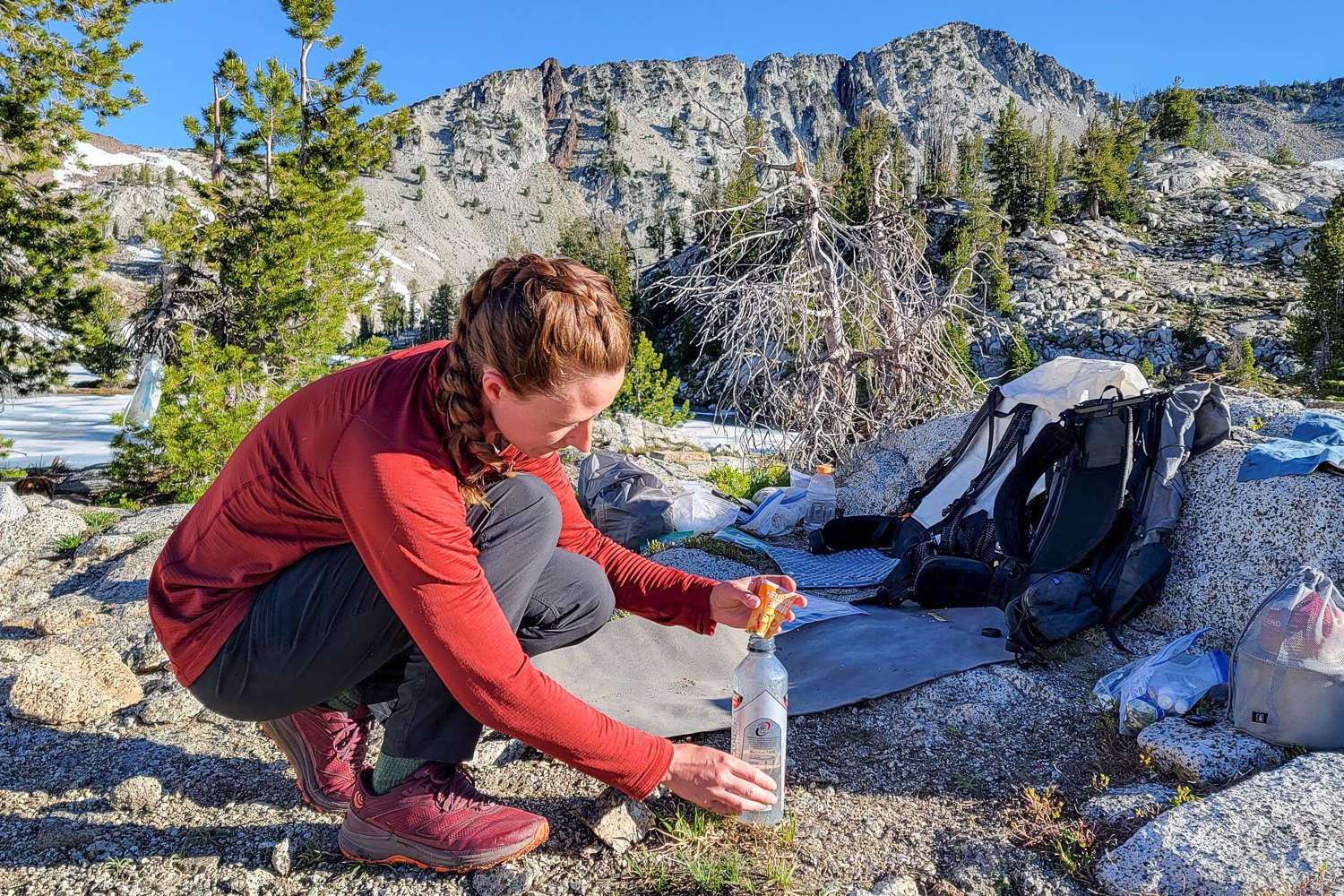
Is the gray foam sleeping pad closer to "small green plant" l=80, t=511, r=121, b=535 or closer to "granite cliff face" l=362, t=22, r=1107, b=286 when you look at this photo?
"small green plant" l=80, t=511, r=121, b=535

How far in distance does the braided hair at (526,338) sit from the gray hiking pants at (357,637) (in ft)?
0.82

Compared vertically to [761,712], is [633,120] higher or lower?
higher

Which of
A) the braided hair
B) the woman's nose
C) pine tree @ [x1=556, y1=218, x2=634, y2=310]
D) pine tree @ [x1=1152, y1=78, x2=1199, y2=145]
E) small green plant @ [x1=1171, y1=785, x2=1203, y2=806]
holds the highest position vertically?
pine tree @ [x1=1152, y1=78, x2=1199, y2=145]

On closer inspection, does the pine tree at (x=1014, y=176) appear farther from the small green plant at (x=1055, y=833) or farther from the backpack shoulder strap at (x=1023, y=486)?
the small green plant at (x=1055, y=833)

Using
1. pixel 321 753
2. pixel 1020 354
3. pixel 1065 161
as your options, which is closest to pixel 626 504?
pixel 321 753

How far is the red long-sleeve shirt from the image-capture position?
54.7 inches

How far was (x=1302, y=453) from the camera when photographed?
10.9 ft

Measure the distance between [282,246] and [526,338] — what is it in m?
14.1

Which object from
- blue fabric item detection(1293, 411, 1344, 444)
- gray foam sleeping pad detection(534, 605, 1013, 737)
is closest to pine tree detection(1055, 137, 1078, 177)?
blue fabric item detection(1293, 411, 1344, 444)

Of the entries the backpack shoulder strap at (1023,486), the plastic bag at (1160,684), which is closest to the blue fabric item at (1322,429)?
the backpack shoulder strap at (1023,486)

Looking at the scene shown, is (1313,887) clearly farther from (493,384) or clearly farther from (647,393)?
(647,393)

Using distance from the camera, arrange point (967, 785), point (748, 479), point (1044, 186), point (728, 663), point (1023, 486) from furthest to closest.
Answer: point (1044, 186) → point (748, 479) → point (1023, 486) → point (728, 663) → point (967, 785)

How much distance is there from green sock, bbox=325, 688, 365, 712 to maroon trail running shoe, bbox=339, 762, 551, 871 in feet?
0.65

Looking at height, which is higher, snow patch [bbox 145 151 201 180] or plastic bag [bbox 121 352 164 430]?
snow patch [bbox 145 151 201 180]
